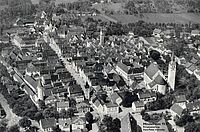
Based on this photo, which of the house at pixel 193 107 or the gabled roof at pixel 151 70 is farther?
the gabled roof at pixel 151 70

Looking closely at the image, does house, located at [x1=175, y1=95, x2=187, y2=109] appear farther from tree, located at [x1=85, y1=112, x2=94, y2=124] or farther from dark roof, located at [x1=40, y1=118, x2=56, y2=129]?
dark roof, located at [x1=40, y1=118, x2=56, y2=129]

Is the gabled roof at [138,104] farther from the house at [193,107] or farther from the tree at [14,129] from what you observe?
the tree at [14,129]

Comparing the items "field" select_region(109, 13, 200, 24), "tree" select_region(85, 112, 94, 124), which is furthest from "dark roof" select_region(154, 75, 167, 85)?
"field" select_region(109, 13, 200, 24)

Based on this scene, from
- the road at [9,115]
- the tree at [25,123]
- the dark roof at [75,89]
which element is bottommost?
the road at [9,115]

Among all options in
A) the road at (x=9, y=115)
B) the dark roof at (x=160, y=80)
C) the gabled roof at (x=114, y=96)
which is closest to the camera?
the road at (x=9, y=115)

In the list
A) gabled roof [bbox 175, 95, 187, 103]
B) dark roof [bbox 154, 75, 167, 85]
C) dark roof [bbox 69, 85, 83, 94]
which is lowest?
gabled roof [bbox 175, 95, 187, 103]

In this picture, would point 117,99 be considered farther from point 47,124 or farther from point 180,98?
point 47,124

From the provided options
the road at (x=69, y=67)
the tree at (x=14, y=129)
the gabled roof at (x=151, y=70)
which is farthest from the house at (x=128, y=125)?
the tree at (x=14, y=129)

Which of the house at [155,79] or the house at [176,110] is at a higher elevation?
the house at [155,79]
